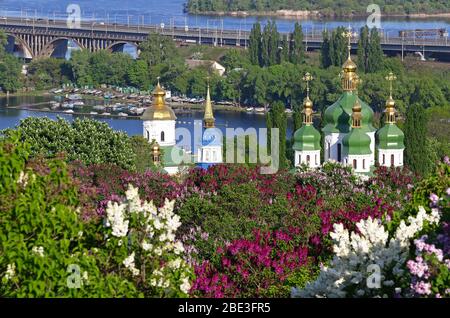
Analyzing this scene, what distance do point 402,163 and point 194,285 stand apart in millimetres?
15166

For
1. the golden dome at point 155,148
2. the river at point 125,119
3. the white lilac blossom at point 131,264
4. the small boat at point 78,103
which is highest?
the white lilac blossom at point 131,264

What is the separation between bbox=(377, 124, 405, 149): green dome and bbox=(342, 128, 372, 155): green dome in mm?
1120

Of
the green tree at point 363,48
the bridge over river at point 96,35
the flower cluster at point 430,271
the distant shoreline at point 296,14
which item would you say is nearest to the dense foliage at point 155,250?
the flower cluster at point 430,271

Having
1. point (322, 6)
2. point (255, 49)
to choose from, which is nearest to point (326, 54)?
point (255, 49)

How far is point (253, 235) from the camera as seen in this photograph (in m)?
15.9

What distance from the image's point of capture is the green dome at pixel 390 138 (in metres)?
27.8

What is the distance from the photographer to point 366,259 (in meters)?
11.4

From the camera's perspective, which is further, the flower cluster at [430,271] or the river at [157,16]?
the river at [157,16]

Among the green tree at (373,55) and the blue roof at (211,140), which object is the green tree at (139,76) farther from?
the blue roof at (211,140)

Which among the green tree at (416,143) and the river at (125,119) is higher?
the green tree at (416,143)

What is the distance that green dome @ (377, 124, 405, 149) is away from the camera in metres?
27.8

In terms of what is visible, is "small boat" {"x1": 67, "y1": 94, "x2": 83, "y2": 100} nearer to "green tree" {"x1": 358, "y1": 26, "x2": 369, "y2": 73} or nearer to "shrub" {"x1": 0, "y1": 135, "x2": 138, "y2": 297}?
"green tree" {"x1": 358, "y1": 26, "x2": 369, "y2": 73}

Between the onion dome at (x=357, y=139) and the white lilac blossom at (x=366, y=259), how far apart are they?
14.7m
